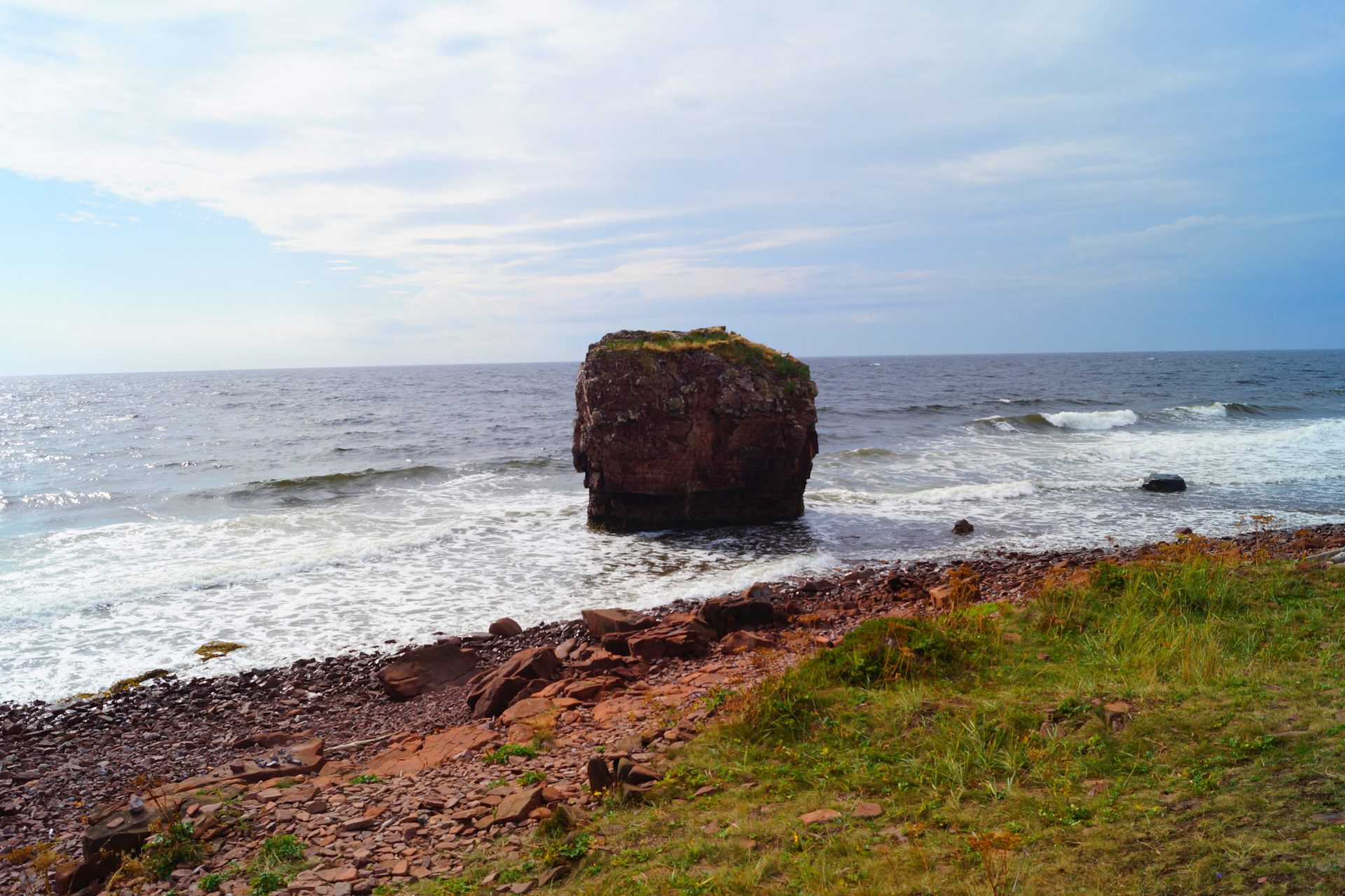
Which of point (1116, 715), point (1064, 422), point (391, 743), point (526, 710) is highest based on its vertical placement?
point (1064, 422)

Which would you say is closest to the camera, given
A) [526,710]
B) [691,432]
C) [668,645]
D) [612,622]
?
[526,710]

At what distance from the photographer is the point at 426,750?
6637 mm

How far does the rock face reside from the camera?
16000 mm

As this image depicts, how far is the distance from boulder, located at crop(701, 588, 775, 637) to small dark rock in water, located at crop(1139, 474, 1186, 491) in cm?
1556

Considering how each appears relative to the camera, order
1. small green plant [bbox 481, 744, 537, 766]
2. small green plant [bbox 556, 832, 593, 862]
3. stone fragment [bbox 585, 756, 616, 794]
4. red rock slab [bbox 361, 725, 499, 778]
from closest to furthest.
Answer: small green plant [bbox 556, 832, 593, 862], stone fragment [bbox 585, 756, 616, 794], small green plant [bbox 481, 744, 537, 766], red rock slab [bbox 361, 725, 499, 778]

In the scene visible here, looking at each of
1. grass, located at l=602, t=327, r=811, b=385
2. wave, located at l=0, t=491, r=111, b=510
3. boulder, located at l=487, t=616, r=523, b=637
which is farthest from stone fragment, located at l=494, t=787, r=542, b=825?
wave, located at l=0, t=491, r=111, b=510

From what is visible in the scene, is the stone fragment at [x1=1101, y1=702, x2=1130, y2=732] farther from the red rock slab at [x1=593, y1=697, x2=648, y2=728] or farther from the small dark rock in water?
the small dark rock in water

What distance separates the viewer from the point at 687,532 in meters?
16.2

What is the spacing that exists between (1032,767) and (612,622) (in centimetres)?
597

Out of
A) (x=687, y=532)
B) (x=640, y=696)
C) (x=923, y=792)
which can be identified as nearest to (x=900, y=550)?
(x=687, y=532)

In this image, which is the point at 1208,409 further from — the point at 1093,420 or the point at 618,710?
the point at 618,710

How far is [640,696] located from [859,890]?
3.89 meters

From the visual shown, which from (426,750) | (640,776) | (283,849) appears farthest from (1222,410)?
(283,849)

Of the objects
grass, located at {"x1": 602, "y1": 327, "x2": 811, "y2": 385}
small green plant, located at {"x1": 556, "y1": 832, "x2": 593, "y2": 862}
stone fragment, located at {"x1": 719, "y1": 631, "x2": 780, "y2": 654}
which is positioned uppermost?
grass, located at {"x1": 602, "y1": 327, "x2": 811, "y2": 385}
